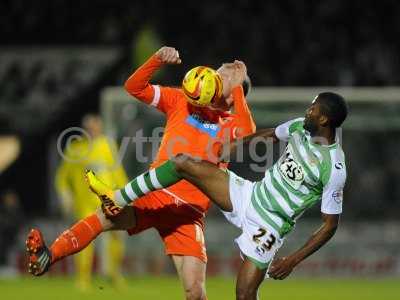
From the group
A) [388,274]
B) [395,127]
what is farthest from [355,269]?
[395,127]

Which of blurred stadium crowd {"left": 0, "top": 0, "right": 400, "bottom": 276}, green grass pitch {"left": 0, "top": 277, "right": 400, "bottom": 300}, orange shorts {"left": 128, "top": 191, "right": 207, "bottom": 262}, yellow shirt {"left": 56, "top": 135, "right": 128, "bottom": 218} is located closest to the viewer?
orange shorts {"left": 128, "top": 191, "right": 207, "bottom": 262}

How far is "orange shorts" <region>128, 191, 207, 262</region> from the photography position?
28.8 ft

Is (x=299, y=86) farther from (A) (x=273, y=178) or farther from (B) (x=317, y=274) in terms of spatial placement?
(A) (x=273, y=178)

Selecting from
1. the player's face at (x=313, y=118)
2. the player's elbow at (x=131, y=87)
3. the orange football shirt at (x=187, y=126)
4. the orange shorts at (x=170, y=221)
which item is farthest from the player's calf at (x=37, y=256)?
the player's face at (x=313, y=118)

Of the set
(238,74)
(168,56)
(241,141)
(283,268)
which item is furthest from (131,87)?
(283,268)

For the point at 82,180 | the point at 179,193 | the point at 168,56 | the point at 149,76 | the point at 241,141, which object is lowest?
the point at 82,180

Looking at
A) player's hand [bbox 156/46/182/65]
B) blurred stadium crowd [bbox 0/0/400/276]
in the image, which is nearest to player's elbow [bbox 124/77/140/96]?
player's hand [bbox 156/46/182/65]

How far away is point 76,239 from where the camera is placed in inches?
339

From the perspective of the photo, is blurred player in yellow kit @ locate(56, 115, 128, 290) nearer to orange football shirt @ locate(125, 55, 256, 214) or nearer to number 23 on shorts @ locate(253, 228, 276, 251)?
orange football shirt @ locate(125, 55, 256, 214)

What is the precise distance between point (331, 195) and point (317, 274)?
9010mm

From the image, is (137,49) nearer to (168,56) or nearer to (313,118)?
(168,56)

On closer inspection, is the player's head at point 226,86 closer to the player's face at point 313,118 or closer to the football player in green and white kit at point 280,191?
the football player in green and white kit at point 280,191

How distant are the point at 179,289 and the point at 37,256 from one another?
589 cm

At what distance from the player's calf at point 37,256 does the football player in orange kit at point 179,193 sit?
2.2 inches
